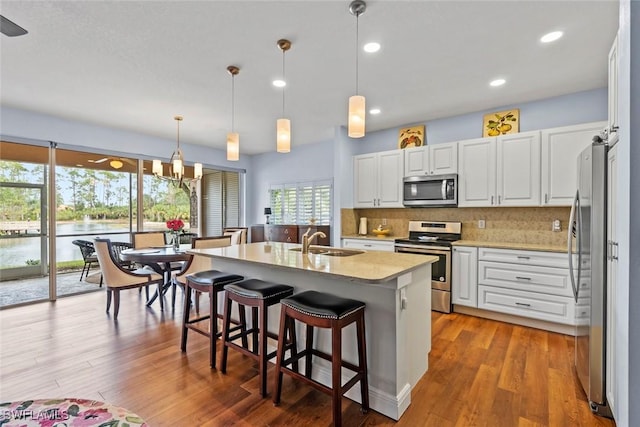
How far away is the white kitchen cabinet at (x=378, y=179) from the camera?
446cm

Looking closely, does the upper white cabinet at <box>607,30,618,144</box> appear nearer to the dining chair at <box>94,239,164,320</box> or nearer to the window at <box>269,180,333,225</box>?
the window at <box>269,180,333,225</box>

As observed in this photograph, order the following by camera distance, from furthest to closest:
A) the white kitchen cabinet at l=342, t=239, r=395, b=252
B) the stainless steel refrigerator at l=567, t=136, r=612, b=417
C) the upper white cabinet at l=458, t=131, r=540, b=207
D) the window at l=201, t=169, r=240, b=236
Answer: the window at l=201, t=169, r=240, b=236 → the white kitchen cabinet at l=342, t=239, r=395, b=252 → the upper white cabinet at l=458, t=131, r=540, b=207 → the stainless steel refrigerator at l=567, t=136, r=612, b=417

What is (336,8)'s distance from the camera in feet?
6.54

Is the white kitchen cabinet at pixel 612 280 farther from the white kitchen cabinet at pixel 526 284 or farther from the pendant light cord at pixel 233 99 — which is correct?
the pendant light cord at pixel 233 99

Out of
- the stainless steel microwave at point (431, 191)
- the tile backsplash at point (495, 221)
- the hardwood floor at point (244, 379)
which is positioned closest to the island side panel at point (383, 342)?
the hardwood floor at point (244, 379)

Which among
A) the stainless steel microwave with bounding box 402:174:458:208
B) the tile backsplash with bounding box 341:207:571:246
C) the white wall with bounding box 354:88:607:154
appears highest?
the white wall with bounding box 354:88:607:154

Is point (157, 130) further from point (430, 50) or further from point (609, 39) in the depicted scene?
point (609, 39)

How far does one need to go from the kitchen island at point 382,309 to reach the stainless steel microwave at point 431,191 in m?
1.94

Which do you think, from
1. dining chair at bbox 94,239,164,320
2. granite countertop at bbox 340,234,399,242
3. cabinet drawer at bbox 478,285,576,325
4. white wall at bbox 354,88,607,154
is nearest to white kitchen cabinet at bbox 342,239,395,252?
granite countertop at bbox 340,234,399,242

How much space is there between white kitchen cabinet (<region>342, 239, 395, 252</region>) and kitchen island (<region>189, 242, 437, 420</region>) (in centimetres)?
180

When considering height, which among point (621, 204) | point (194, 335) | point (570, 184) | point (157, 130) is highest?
point (157, 130)

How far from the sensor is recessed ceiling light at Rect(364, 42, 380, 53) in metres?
2.42

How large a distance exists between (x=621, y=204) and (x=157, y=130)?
18.2 feet

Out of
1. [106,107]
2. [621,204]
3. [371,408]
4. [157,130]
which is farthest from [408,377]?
[157,130]
